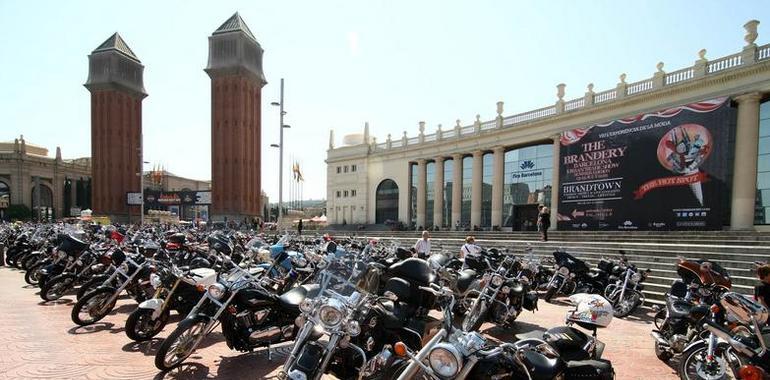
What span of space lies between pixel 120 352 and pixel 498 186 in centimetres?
2759

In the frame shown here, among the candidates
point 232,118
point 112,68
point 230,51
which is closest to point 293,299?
point 232,118

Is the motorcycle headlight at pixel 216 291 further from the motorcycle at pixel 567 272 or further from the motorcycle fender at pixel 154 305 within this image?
the motorcycle at pixel 567 272

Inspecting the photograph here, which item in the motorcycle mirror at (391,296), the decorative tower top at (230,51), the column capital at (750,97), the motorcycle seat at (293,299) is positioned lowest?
the motorcycle seat at (293,299)

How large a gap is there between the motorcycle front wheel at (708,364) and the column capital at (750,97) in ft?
64.6

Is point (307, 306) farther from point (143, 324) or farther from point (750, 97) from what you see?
point (750, 97)

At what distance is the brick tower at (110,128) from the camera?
5438 centimetres

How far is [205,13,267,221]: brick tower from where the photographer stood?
46.9 meters

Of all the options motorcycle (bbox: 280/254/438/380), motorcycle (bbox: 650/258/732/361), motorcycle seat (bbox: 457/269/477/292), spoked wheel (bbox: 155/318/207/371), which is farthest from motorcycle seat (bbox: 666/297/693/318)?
spoked wheel (bbox: 155/318/207/371)

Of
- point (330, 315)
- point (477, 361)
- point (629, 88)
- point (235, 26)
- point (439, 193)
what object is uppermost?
point (235, 26)

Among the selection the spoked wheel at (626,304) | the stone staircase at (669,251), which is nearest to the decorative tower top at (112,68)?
the stone staircase at (669,251)

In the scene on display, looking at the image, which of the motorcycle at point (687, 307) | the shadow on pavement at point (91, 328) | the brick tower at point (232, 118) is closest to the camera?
the motorcycle at point (687, 307)

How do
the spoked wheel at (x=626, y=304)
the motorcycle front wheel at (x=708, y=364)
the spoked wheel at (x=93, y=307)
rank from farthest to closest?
the spoked wheel at (x=626, y=304)
the spoked wheel at (x=93, y=307)
the motorcycle front wheel at (x=708, y=364)

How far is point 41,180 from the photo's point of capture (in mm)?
68000

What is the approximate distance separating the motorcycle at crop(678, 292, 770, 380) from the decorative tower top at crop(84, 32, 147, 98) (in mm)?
66281
